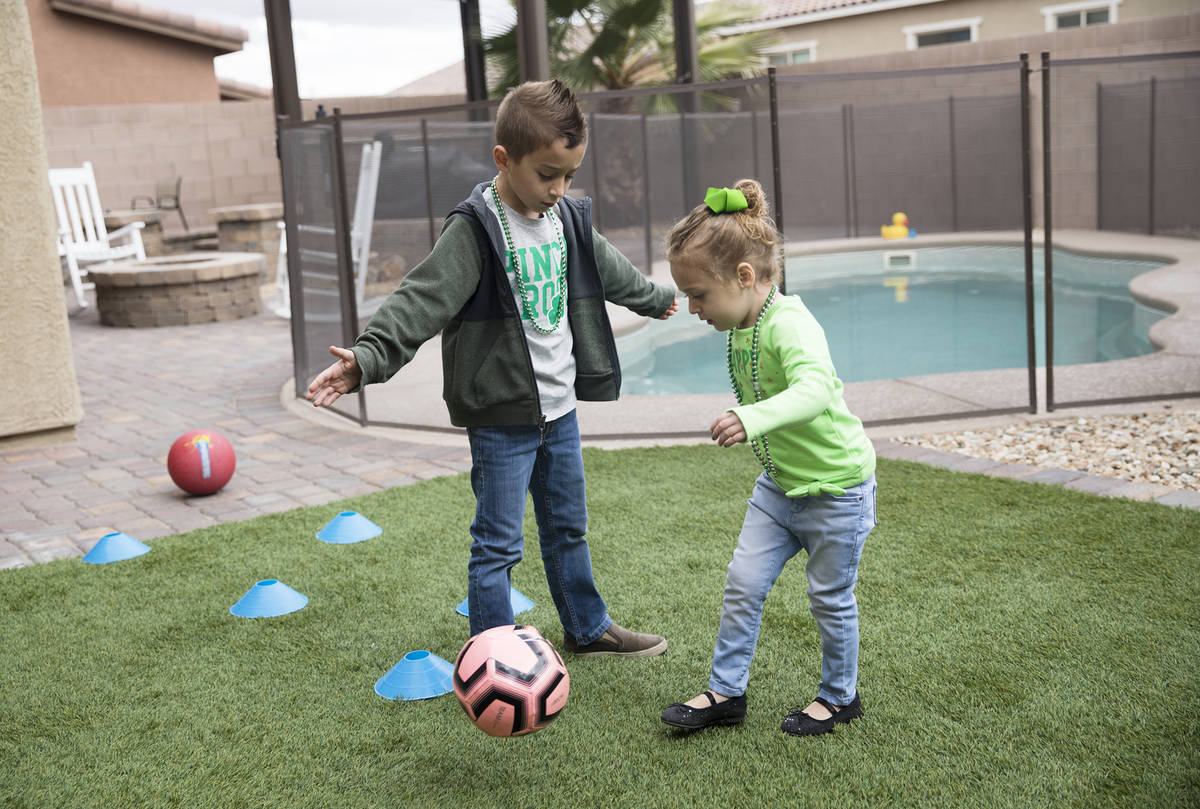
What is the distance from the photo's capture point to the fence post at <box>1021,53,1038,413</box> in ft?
19.7

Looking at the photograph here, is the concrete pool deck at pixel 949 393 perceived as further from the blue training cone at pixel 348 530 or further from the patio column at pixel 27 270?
the blue training cone at pixel 348 530

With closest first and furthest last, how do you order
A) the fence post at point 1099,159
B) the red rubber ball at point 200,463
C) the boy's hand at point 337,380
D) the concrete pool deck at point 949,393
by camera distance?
the boy's hand at point 337,380 → the red rubber ball at point 200,463 → the concrete pool deck at point 949,393 → the fence post at point 1099,159

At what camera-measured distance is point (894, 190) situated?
11359 mm

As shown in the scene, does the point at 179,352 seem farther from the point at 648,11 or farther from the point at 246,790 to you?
the point at 648,11

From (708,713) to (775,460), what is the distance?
2.31 ft

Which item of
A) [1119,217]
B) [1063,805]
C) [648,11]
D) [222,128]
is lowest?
[1063,805]

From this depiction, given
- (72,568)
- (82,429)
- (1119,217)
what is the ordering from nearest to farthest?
(72,568) < (82,429) < (1119,217)

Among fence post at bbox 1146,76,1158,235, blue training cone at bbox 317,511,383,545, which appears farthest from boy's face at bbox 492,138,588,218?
fence post at bbox 1146,76,1158,235

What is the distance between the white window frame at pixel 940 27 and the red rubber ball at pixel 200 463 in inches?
879

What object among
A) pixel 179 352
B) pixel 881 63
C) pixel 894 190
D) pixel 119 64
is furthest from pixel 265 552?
pixel 119 64

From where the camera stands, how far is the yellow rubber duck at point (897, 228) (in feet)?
35.1

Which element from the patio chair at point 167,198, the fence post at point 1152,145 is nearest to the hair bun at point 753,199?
the fence post at point 1152,145

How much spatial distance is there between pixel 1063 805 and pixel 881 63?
19.2 metres

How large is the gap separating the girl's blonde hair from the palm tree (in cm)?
1624
